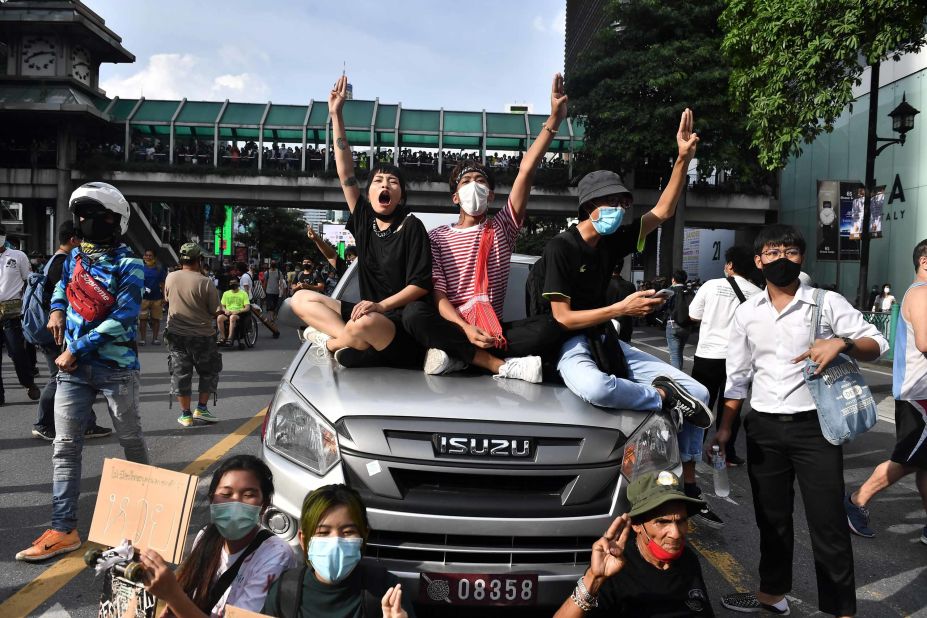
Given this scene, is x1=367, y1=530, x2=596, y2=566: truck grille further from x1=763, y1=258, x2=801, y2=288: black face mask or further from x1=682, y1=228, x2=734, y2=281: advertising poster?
x1=682, y1=228, x2=734, y2=281: advertising poster

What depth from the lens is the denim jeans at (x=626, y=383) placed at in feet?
10.4

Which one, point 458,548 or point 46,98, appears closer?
point 458,548

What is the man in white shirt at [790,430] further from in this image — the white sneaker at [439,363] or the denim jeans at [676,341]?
the denim jeans at [676,341]

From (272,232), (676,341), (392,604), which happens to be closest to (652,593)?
(392,604)

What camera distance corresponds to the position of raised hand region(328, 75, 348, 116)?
4.63m

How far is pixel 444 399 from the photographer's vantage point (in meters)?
3.10

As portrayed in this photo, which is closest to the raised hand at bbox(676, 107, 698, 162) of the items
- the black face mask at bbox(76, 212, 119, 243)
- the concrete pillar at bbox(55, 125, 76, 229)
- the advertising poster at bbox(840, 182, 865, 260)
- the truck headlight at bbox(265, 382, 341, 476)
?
the truck headlight at bbox(265, 382, 341, 476)

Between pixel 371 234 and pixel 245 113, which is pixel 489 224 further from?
pixel 245 113

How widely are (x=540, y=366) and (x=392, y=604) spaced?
159cm

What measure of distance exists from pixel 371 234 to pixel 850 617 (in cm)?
294

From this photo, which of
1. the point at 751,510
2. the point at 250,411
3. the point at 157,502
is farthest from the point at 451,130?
the point at 157,502

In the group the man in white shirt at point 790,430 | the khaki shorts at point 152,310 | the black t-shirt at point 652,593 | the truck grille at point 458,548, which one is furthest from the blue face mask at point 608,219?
the khaki shorts at point 152,310

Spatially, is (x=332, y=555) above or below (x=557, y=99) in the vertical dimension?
below

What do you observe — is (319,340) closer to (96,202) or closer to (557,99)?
(96,202)
